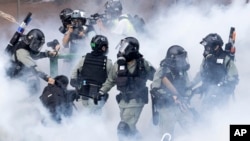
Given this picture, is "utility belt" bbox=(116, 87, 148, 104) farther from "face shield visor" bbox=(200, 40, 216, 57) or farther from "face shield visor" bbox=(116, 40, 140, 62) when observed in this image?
"face shield visor" bbox=(200, 40, 216, 57)

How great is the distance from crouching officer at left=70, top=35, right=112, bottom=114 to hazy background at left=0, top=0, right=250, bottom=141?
25 centimetres

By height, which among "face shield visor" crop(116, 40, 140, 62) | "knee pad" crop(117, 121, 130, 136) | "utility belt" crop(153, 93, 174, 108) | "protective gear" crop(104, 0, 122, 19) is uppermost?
"protective gear" crop(104, 0, 122, 19)

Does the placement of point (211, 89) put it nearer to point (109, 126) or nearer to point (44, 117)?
point (109, 126)

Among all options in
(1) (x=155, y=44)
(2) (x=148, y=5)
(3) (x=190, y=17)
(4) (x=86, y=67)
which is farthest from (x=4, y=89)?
(2) (x=148, y=5)

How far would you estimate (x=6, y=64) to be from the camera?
9141 mm

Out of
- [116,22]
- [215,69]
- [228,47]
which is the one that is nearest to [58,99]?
[215,69]

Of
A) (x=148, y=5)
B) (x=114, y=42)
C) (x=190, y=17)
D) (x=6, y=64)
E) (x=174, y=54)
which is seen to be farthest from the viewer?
(x=148, y=5)

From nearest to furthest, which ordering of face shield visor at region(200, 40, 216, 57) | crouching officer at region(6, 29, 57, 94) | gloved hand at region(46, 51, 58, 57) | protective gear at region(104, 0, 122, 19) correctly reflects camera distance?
face shield visor at region(200, 40, 216, 57), crouching officer at region(6, 29, 57, 94), gloved hand at region(46, 51, 58, 57), protective gear at region(104, 0, 122, 19)

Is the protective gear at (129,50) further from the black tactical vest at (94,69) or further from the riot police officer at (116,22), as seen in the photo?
the riot police officer at (116,22)

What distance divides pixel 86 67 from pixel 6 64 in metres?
1.20

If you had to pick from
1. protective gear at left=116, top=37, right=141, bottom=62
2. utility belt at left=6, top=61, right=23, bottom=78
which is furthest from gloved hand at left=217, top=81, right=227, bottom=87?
utility belt at left=6, top=61, right=23, bottom=78

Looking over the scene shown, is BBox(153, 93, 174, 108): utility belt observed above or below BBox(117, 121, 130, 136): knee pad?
above

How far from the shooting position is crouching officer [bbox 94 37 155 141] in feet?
27.3

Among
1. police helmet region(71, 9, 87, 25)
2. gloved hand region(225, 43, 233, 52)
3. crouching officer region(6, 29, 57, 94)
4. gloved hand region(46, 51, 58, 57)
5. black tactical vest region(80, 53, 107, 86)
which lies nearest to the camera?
black tactical vest region(80, 53, 107, 86)
